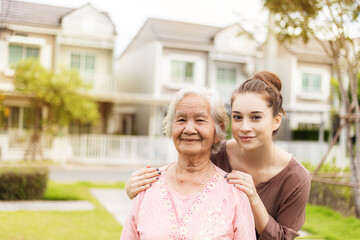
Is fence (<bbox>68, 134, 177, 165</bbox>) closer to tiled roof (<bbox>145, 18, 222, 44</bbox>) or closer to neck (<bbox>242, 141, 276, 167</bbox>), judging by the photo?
tiled roof (<bbox>145, 18, 222, 44</bbox>)

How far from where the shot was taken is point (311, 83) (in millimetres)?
21781

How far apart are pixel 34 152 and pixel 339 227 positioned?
41.4 ft

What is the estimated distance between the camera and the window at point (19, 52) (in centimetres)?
1702

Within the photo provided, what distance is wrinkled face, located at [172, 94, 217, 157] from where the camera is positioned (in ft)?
7.05

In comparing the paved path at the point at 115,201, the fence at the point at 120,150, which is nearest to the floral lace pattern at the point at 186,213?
the paved path at the point at 115,201

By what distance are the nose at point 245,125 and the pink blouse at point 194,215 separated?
11.1 inches

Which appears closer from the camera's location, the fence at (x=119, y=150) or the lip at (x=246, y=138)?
the lip at (x=246, y=138)

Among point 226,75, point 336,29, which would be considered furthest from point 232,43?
point 336,29

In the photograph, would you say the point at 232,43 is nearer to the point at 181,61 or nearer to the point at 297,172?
the point at 181,61

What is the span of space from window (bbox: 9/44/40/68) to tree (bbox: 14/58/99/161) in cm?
200

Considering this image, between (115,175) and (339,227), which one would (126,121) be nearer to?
(115,175)

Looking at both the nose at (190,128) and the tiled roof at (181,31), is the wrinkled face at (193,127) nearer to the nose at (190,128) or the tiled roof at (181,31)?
the nose at (190,128)

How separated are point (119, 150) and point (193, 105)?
15.3 m

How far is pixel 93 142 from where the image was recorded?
17.1m
